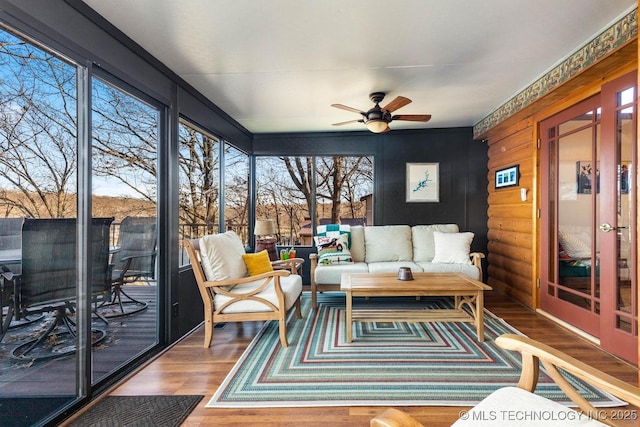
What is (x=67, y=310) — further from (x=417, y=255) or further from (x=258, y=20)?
(x=417, y=255)

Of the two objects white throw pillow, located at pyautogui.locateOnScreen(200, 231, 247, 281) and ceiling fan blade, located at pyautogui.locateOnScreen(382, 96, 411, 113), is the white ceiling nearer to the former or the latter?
ceiling fan blade, located at pyautogui.locateOnScreen(382, 96, 411, 113)

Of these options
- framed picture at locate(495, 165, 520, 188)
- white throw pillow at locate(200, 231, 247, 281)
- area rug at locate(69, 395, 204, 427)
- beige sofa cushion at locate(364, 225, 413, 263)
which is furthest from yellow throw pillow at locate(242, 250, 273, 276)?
framed picture at locate(495, 165, 520, 188)

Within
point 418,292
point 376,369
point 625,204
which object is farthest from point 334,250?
point 625,204

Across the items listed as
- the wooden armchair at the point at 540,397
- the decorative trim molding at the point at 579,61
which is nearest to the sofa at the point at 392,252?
the decorative trim molding at the point at 579,61

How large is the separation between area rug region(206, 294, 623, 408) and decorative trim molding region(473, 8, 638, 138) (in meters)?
2.31

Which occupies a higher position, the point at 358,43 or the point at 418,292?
the point at 358,43

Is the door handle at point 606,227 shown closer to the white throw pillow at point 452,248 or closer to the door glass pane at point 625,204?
the door glass pane at point 625,204

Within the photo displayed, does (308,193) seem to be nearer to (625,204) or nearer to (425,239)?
(425,239)

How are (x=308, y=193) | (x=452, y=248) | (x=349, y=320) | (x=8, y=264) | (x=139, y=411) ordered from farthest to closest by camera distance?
1. (x=308, y=193)
2. (x=452, y=248)
3. (x=349, y=320)
4. (x=139, y=411)
5. (x=8, y=264)

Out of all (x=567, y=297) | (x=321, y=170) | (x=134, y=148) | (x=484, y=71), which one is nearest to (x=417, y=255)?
(x=567, y=297)

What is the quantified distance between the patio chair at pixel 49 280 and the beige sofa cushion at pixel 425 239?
3.71m

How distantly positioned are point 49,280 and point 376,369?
216cm

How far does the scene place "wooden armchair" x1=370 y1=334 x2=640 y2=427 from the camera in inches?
36.9

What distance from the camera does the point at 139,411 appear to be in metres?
1.80
